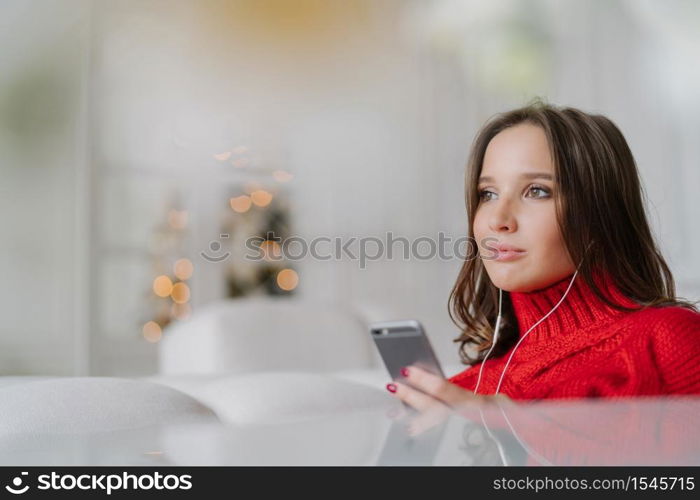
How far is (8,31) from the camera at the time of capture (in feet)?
12.2

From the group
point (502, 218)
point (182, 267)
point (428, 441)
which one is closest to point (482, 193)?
point (502, 218)

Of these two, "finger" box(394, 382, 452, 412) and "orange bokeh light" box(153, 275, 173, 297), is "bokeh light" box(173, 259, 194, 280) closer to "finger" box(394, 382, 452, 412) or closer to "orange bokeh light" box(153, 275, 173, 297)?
"orange bokeh light" box(153, 275, 173, 297)

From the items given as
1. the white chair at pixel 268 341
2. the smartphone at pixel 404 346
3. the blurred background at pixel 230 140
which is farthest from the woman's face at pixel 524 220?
the blurred background at pixel 230 140

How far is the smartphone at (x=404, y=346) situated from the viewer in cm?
89

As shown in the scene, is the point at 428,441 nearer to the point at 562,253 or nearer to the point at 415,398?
the point at 415,398

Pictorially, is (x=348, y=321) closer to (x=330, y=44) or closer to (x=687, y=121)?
(x=687, y=121)

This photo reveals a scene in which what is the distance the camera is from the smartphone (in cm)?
89

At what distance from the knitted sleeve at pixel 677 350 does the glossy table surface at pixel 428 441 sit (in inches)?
2.7

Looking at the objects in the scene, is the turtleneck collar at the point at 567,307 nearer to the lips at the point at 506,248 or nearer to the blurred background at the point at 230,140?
the lips at the point at 506,248

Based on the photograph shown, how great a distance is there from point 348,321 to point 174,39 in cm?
237

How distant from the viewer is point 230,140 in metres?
3.92

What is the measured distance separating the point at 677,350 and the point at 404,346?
275mm
